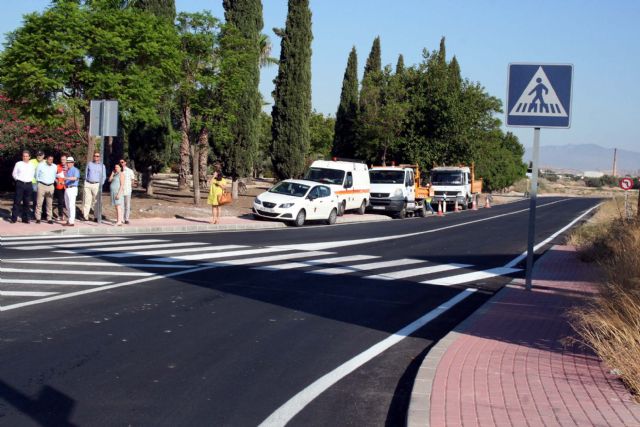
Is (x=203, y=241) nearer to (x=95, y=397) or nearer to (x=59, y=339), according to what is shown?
(x=59, y=339)

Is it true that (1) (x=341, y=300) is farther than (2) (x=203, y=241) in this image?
No

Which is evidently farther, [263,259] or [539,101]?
[263,259]

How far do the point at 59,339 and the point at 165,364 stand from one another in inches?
57.7

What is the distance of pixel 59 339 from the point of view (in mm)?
7613

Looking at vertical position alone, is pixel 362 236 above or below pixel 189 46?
below

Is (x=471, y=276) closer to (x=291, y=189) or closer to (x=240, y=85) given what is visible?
(x=291, y=189)

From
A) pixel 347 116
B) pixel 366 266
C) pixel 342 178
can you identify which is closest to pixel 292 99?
pixel 342 178

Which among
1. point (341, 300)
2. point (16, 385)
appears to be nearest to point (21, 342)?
point (16, 385)

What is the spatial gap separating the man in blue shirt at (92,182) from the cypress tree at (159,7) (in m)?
13.7

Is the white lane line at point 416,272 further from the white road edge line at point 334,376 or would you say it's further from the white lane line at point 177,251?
the white lane line at point 177,251

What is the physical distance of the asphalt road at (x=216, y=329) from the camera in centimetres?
583

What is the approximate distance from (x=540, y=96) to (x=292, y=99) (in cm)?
2753

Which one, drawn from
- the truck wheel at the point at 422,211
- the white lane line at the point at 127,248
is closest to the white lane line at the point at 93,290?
the white lane line at the point at 127,248

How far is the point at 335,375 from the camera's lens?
22.6 feet
